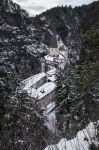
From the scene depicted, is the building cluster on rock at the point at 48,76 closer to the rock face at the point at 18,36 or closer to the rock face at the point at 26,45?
the rock face at the point at 26,45

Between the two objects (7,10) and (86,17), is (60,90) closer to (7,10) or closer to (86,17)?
(7,10)

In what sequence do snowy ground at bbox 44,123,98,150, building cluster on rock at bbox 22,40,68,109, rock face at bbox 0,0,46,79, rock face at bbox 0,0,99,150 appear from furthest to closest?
rock face at bbox 0,0,46,79
building cluster on rock at bbox 22,40,68,109
rock face at bbox 0,0,99,150
snowy ground at bbox 44,123,98,150

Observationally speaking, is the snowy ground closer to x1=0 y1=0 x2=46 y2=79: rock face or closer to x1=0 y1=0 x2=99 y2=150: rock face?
x1=0 y1=0 x2=99 y2=150: rock face

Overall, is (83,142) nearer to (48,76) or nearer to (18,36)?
(48,76)

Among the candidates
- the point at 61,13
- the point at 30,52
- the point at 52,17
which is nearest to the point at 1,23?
the point at 30,52

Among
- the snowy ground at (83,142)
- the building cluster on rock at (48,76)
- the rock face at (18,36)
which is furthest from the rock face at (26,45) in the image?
the building cluster on rock at (48,76)

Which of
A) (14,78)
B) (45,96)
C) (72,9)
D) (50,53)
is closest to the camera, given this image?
(14,78)

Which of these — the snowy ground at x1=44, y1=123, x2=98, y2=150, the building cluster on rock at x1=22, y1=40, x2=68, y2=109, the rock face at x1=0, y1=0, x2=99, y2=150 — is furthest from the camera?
the building cluster on rock at x1=22, y1=40, x2=68, y2=109

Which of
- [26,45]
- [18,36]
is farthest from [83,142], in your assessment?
[18,36]

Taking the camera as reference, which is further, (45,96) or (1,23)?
(1,23)

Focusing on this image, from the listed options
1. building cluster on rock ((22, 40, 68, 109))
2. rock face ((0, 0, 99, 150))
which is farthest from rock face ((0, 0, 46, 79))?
building cluster on rock ((22, 40, 68, 109))

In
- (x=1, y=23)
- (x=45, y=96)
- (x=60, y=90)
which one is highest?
(x=1, y=23)
